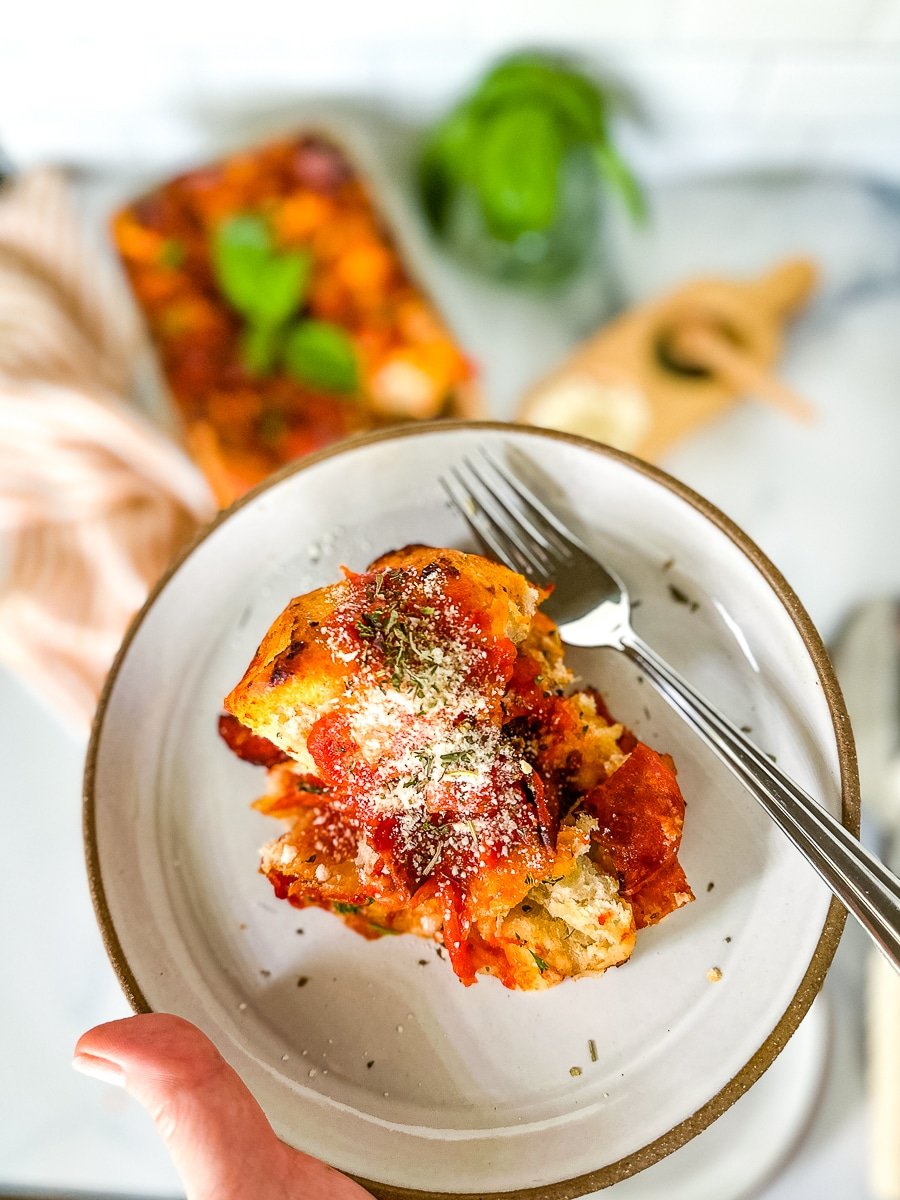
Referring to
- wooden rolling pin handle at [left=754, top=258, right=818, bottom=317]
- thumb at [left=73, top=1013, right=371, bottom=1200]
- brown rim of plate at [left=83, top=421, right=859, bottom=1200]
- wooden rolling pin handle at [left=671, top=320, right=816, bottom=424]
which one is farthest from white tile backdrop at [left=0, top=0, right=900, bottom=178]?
thumb at [left=73, top=1013, right=371, bottom=1200]

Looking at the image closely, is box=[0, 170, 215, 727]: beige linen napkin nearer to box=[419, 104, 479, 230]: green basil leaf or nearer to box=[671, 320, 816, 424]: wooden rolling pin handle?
box=[419, 104, 479, 230]: green basil leaf

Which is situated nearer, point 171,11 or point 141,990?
point 141,990

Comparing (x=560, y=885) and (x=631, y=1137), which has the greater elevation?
(x=560, y=885)

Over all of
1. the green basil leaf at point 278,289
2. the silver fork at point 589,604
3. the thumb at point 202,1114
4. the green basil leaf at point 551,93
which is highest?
the green basil leaf at point 551,93

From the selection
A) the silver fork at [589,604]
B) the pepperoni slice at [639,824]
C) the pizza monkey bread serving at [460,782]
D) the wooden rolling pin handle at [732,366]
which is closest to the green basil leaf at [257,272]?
the wooden rolling pin handle at [732,366]

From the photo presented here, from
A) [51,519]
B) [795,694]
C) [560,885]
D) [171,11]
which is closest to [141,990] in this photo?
[560,885]

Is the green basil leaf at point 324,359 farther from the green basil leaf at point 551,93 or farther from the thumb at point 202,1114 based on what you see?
the thumb at point 202,1114

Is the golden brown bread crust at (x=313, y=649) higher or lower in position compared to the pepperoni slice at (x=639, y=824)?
higher

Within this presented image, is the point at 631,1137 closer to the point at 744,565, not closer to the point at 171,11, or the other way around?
the point at 744,565
